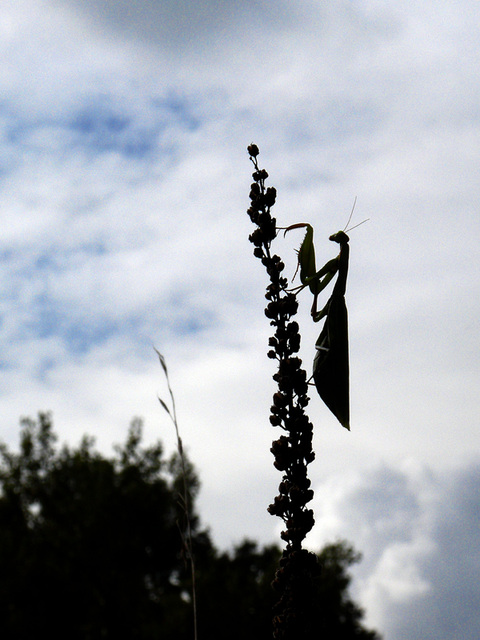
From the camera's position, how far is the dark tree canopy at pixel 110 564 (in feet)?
127

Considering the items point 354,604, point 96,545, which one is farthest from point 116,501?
point 354,604

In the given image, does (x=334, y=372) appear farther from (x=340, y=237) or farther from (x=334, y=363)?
(x=340, y=237)

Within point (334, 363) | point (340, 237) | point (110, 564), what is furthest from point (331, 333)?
point (110, 564)

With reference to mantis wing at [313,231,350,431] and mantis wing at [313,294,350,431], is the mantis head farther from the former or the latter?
mantis wing at [313,294,350,431]

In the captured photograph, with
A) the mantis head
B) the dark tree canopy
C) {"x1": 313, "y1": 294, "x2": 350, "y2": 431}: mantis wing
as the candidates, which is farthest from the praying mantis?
the dark tree canopy

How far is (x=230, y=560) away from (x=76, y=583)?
12.1m

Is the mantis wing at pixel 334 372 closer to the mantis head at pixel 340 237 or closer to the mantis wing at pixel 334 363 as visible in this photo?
the mantis wing at pixel 334 363

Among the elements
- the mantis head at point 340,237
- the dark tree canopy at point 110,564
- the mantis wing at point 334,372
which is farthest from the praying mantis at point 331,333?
the dark tree canopy at point 110,564

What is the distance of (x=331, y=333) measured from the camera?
12.2 ft

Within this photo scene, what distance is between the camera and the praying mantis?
3.51 m

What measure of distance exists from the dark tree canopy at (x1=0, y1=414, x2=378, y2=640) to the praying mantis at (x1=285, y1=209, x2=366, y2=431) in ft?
115

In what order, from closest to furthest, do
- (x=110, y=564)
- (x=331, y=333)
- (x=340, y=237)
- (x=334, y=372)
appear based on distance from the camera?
(x=334, y=372) → (x=331, y=333) → (x=340, y=237) → (x=110, y=564)

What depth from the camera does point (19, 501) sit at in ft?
153

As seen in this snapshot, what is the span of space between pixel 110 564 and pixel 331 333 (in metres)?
Result: 43.0
